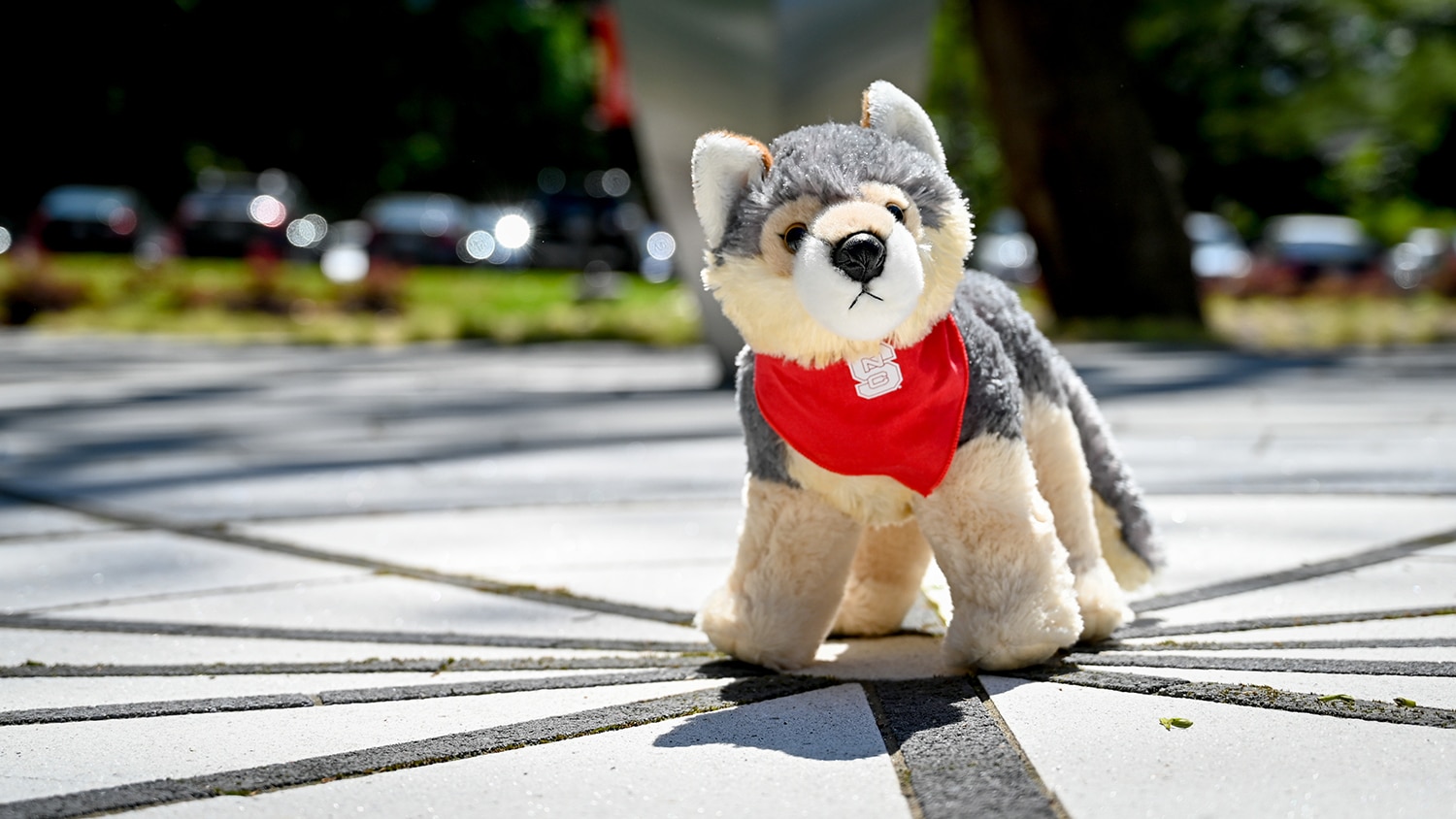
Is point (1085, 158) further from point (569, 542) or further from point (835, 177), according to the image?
point (835, 177)

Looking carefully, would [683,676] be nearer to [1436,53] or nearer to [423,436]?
[423,436]

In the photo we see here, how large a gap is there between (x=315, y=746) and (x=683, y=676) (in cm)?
70

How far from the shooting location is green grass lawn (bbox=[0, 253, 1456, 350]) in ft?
40.0

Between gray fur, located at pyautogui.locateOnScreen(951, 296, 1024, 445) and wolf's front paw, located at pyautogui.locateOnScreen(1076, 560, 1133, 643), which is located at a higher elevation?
gray fur, located at pyautogui.locateOnScreen(951, 296, 1024, 445)

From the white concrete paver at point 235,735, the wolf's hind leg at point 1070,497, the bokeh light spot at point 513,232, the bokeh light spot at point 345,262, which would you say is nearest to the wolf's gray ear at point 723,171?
the wolf's hind leg at point 1070,497

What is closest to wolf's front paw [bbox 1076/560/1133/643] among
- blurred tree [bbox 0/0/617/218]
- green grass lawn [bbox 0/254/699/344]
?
green grass lawn [bbox 0/254/699/344]

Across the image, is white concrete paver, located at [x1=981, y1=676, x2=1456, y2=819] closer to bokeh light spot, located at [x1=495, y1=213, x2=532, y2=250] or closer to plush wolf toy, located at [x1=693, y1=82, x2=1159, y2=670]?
plush wolf toy, located at [x1=693, y1=82, x2=1159, y2=670]

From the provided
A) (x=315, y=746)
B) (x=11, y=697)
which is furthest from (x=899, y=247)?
(x=11, y=697)

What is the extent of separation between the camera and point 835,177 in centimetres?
255

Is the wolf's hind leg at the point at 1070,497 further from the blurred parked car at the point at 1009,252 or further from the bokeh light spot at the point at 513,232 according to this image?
the bokeh light spot at the point at 513,232

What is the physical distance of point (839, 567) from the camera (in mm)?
2838

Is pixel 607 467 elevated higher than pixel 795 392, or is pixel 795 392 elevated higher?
pixel 795 392

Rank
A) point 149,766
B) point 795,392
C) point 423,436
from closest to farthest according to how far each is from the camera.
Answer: point 149,766 → point 795,392 → point 423,436

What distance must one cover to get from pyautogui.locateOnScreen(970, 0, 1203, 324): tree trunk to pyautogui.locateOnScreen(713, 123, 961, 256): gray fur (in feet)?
29.9
